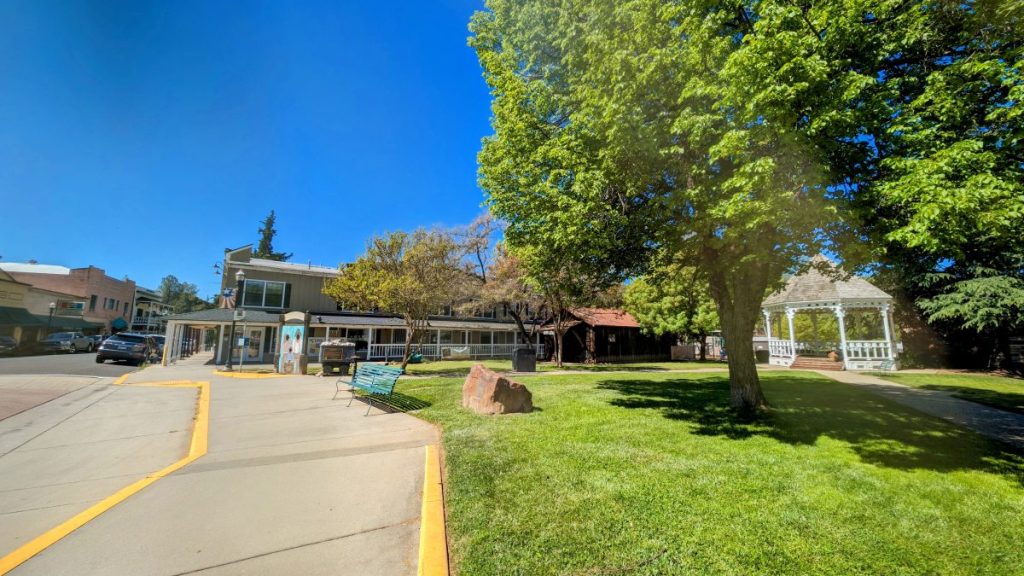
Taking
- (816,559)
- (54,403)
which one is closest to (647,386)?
(816,559)

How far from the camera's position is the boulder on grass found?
812cm

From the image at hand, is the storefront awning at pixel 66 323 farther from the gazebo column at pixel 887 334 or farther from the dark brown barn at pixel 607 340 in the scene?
the gazebo column at pixel 887 334

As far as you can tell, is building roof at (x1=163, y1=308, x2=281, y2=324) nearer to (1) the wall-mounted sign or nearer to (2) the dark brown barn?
(2) the dark brown barn

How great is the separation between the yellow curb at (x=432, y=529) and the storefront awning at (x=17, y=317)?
46012 millimetres

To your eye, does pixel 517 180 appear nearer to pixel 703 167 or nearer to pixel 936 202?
pixel 703 167

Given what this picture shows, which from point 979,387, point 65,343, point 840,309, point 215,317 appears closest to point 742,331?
point 979,387

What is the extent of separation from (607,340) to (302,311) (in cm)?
2184

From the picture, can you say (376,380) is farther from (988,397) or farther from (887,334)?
(887,334)

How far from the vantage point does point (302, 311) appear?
27.3 m

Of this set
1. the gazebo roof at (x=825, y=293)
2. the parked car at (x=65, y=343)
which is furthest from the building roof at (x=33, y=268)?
the gazebo roof at (x=825, y=293)

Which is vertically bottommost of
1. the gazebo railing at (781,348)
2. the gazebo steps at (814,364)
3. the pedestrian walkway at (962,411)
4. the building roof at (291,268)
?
the pedestrian walkway at (962,411)

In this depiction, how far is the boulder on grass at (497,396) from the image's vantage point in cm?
812

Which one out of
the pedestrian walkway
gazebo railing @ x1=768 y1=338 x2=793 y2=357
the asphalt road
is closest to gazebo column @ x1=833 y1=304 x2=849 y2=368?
gazebo railing @ x1=768 y1=338 x2=793 y2=357

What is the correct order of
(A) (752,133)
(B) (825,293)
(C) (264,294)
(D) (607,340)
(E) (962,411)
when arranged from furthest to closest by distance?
1. (D) (607,340)
2. (C) (264,294)
3. (B) (825,293)
4. (E) (962,411)
5. (A) (752,133)
